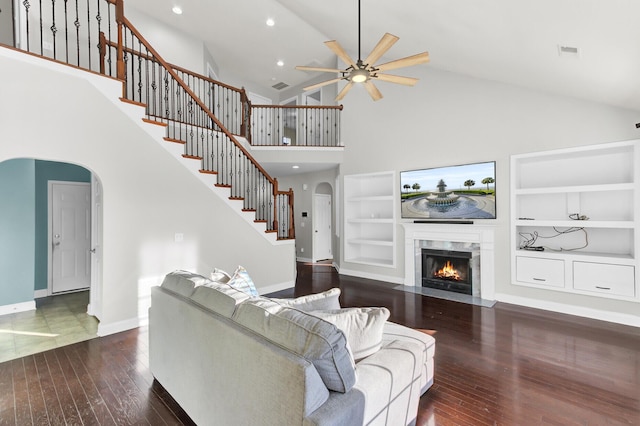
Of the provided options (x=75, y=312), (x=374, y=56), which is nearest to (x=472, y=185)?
(x=374, y=56)

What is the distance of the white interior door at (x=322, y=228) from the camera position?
8.62 meters

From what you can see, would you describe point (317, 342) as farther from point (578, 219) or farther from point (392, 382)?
point (578, 219)

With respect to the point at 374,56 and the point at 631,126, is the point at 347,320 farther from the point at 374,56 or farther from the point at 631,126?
the point at 631,126

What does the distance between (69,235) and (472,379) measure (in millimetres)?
6462

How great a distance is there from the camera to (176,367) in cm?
218

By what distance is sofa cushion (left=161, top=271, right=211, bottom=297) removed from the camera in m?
2.26

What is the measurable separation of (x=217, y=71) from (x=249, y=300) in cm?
781

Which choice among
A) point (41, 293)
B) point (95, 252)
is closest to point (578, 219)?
point (95, 252)

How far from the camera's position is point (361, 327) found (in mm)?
1741

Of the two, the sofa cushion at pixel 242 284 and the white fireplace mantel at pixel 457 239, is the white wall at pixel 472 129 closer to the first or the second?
the white fireplace mantel at pixel 457 239

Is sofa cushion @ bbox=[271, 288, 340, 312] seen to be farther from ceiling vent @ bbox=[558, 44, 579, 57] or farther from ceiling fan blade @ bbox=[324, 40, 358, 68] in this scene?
ceiling vent @ bbox=[558, 44, 579, 57]

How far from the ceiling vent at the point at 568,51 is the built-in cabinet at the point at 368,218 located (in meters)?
3.55

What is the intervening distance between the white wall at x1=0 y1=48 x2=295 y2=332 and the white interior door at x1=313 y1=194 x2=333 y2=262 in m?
4.01

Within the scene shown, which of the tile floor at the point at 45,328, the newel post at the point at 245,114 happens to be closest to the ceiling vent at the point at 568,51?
the newel post at the point at 245,114
